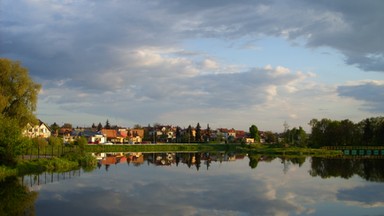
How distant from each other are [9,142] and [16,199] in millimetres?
11919

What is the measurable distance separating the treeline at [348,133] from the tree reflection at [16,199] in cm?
9022

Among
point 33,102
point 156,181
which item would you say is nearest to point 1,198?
point 156,181

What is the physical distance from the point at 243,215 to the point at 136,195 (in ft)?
30.0

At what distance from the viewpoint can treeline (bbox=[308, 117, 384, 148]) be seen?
10406 centimetres

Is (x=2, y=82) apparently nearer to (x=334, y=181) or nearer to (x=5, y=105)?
(x=5, y=105)

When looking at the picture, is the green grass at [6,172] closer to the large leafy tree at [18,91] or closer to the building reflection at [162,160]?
the large leafy tree at [18,91]

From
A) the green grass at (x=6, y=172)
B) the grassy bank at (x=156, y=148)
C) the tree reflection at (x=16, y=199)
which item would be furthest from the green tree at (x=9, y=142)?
the grassy bank at (x=156, y=148)

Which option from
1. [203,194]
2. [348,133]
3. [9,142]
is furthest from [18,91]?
[348,133]

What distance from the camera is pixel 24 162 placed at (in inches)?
1585

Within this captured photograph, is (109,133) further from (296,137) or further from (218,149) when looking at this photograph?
(296,137)

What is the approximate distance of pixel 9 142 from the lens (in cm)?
3528

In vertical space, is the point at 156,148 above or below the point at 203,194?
above

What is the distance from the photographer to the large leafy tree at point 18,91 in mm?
47094

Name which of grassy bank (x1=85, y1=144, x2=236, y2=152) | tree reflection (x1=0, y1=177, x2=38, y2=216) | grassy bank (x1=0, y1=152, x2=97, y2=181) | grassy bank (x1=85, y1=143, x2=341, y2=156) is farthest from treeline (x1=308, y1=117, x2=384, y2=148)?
tree reflection (x1=0, y1=177, x2=38, y2=216)
